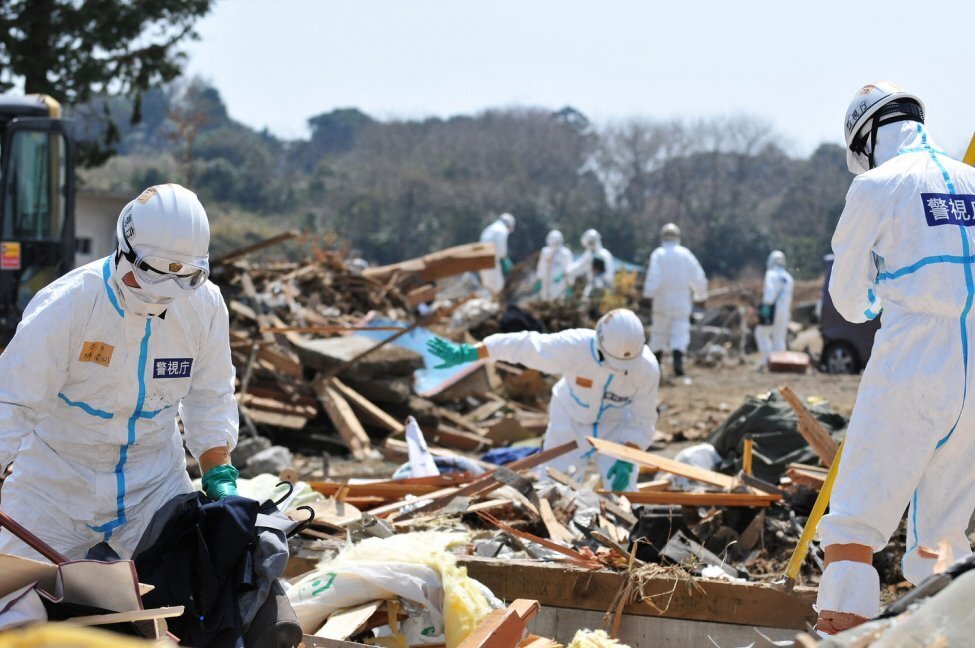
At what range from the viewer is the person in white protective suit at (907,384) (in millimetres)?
3719

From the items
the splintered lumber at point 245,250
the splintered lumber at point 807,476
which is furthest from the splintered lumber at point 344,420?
the splintered lumber at point 807,476

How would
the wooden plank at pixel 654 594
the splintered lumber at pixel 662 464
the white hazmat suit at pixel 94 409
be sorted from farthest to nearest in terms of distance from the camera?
the splintered lumber at pixel 662 464 < the wooden plank at pixel 654 594 < the white hazmat suit at pixel 94 409

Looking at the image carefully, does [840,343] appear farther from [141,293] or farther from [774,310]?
[141,293]

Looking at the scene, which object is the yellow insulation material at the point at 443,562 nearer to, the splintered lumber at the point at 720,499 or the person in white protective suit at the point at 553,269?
the splintered lumber at the point at 720,499

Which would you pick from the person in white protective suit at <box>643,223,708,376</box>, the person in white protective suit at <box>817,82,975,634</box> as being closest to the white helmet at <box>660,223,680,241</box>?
the person in white protective suit at <box>643,223,708,376</box>

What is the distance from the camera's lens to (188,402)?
4.00 meters

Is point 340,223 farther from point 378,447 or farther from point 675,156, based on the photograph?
point 378,447

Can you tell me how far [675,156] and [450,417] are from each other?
37.9 meters

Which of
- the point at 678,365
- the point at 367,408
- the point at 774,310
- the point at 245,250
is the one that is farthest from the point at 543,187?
the point at 367,408

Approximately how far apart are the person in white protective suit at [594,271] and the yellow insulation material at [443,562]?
13490 millimetres

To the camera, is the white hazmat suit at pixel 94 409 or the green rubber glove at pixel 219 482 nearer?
the white hazmat suit at pixel 94 409

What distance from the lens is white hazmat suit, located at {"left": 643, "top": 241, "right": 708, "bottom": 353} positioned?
16141 millimetres

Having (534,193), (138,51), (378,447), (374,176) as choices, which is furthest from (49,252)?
(374,176)

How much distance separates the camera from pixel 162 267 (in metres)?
3.54
